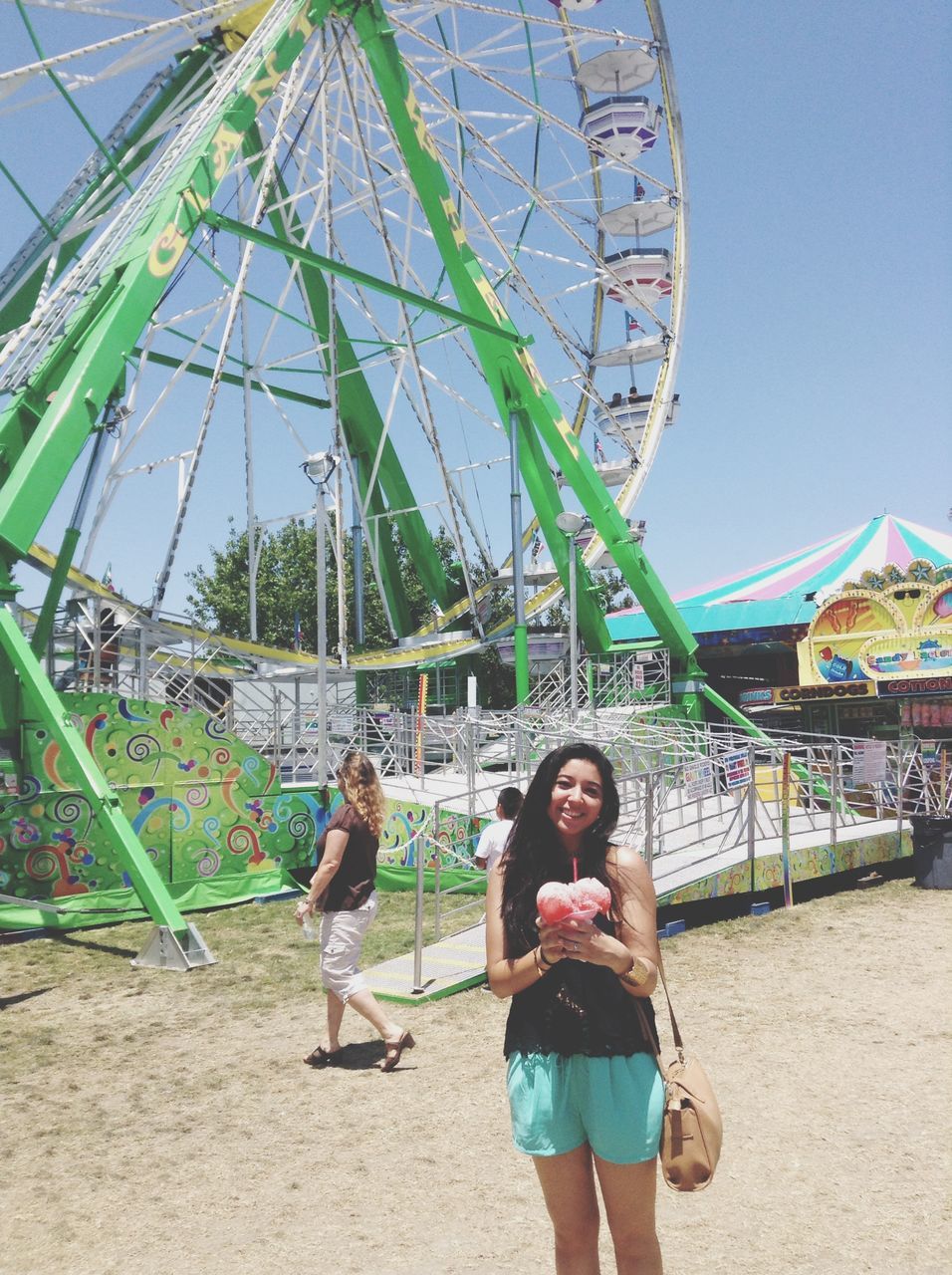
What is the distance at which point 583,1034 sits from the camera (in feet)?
7.95

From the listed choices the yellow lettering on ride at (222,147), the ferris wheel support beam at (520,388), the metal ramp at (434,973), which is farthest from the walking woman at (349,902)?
the ferris wheel support beam at (520,388)

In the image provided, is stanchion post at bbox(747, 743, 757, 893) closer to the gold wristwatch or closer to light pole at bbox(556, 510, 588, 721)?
light pole at bbox(556, 510, 588, 721)

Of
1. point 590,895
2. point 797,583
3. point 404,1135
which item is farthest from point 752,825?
point 797,583

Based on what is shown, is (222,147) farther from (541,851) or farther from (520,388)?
(541,851)

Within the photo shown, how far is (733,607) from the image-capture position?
2527cm

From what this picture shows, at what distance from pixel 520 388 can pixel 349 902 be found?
13.0 meters

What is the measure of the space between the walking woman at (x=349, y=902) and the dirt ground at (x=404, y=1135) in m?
0.20

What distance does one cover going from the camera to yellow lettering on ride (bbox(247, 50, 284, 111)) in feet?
39.4

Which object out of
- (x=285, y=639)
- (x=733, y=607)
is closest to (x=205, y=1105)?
(x=733, y=607)

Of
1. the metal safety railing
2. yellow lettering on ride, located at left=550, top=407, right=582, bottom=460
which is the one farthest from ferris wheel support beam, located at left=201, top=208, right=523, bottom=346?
the metal safety railing

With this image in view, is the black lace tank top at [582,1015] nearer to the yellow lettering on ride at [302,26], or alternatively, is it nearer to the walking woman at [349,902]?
the walking woman at [349,902]

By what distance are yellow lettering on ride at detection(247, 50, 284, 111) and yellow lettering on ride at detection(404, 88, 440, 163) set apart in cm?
335

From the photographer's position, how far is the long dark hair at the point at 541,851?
2525mm

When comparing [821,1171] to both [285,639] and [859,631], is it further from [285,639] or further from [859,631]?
[285,639]
